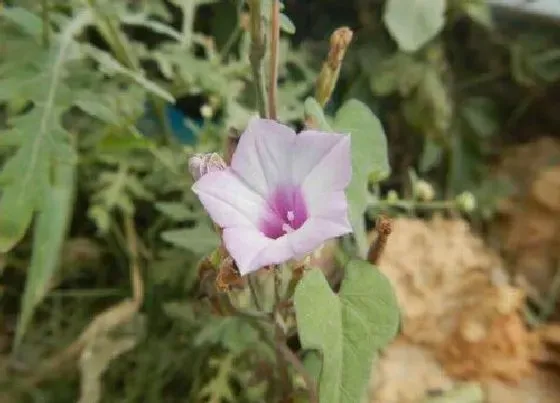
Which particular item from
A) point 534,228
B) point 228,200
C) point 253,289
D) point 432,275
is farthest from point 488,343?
point 228,200

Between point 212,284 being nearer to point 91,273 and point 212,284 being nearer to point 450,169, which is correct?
point 91,273

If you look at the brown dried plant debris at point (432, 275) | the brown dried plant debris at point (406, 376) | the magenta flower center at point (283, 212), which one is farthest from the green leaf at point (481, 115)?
the magenta flower center at point (283, 212)

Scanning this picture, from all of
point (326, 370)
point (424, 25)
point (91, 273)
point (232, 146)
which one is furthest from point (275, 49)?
point (91, 273)

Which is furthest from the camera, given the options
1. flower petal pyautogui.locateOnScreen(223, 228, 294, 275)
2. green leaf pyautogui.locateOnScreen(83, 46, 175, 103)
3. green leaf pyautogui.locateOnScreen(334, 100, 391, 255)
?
green leaf pyautogui.locateOnScreen(83, 46, 175, 103)

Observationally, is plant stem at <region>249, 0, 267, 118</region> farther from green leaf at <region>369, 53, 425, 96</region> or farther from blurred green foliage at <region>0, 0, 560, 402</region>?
green leaf at <region>369, 53, 425, 96</region>

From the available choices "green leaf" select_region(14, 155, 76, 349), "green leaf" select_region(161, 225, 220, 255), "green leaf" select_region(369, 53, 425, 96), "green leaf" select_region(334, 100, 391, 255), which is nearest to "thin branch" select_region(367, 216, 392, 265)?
"green leaf" select_region(334, 100, 391, 255)

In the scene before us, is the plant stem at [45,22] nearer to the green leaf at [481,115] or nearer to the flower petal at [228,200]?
the flower petal at [228,200]

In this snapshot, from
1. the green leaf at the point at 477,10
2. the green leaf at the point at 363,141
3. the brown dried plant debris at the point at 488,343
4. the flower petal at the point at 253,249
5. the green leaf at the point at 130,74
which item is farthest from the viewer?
the green leaf at the point at 477,10
